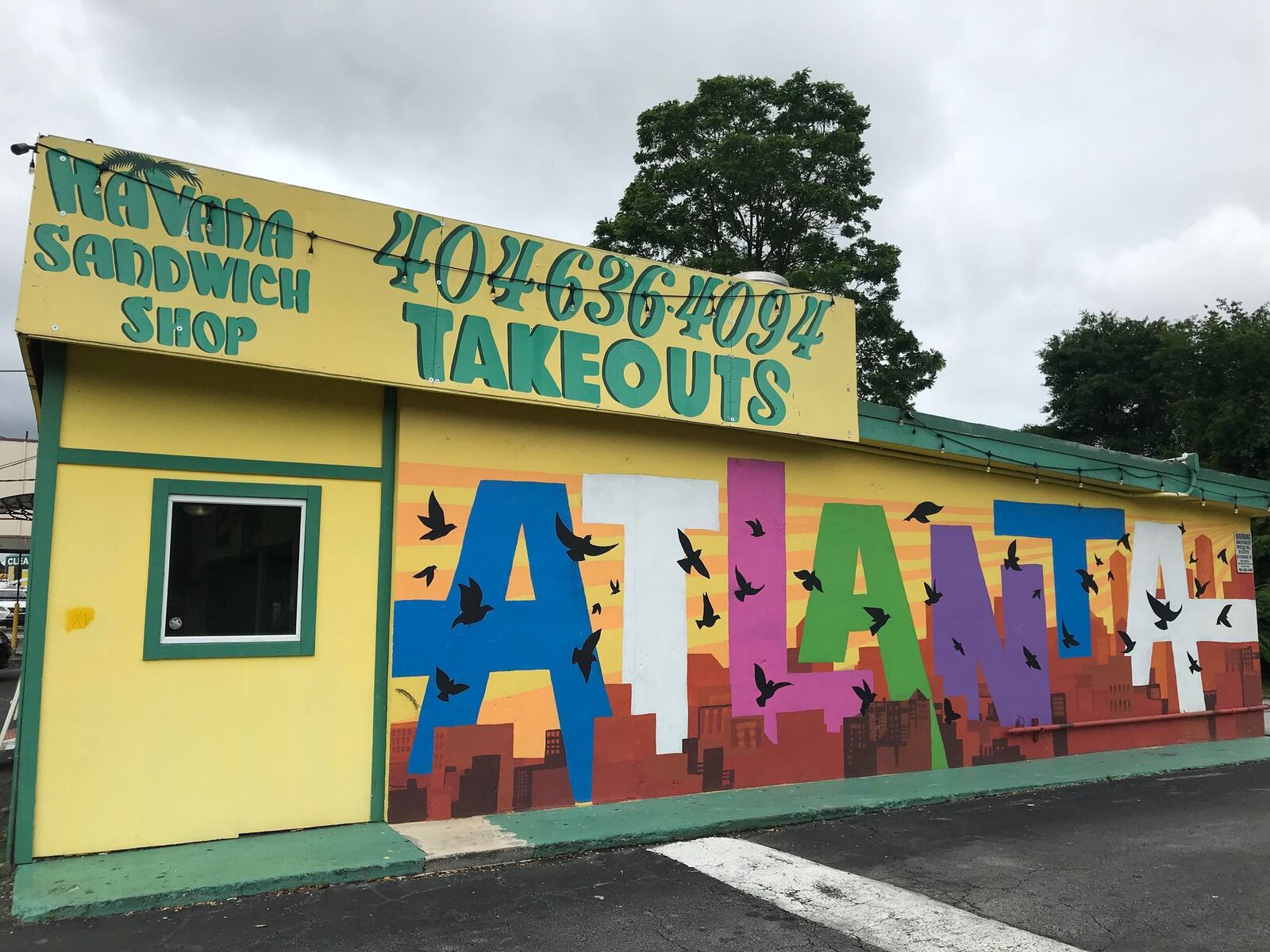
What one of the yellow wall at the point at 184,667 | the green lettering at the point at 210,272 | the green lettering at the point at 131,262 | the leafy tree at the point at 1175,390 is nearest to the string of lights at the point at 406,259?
the green lettering at the point at 210,272

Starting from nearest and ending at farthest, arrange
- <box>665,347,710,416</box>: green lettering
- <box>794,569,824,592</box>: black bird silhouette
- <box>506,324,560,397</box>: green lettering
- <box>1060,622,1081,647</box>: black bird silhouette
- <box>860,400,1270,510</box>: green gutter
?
<box>506,324,560,397</box>: green lettering
<box>665,347,710,416</box>: green lettering
<box>794,569,824,592</box>: black bird silhouette
<box>860,400,1270,510</box>: green gutter
<box>1060,622,1081,647</box>: black bird silhouette

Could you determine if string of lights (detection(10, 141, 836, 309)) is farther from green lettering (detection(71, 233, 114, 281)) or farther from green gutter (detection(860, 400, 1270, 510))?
green gutter (detection(860, 400, 1270, 510))

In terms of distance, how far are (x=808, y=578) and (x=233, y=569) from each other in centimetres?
523

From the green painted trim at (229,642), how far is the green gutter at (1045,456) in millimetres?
5380

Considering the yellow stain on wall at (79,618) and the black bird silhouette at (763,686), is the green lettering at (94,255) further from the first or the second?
the black bird silhouette at (763,686)

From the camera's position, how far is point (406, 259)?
719 centimetres

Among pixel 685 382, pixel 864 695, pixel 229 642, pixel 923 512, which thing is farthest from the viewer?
pixel 923 512

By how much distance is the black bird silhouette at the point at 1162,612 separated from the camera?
464 inches

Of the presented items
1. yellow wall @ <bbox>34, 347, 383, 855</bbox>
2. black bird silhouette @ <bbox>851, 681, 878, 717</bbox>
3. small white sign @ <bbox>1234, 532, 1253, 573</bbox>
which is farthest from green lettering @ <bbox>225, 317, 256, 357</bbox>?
small white sign @ <bbox>1234, 532, 1253, 573</bbox>

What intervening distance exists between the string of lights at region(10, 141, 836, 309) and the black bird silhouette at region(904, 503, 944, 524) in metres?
2.45

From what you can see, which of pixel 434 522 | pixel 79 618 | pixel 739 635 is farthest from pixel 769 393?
pixel 79 618

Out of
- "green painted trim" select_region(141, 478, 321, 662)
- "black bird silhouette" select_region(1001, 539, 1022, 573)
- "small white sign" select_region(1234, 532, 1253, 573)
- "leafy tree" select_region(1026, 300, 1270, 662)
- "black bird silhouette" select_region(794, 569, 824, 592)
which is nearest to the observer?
"green painted trim" select_region(141, 478, 321, 662)

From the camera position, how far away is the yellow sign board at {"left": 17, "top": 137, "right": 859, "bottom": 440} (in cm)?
610

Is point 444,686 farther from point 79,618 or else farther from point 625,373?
point 625,373
